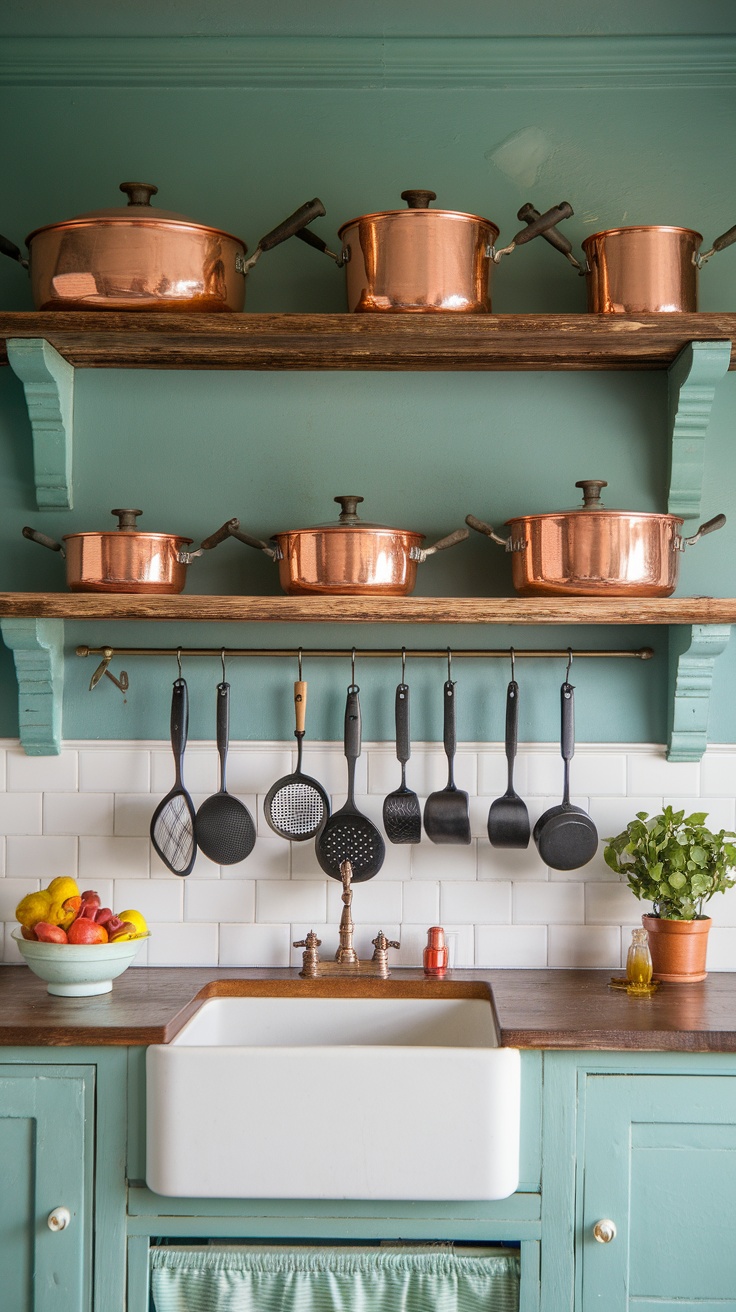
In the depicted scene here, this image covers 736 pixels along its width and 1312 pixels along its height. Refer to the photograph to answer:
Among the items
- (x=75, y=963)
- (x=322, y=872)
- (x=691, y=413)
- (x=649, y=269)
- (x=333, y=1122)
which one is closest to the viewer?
(x=333, y=1122)

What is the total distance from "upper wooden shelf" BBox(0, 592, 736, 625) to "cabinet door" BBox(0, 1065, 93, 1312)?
81cm

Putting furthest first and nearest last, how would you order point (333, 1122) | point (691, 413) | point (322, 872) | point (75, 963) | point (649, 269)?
1. point (322, 872)
2. point (691, 413)
3. point (649, 269)
4. point (75, 963)
5. point (333, 1122)

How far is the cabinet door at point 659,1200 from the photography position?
6.31 feet

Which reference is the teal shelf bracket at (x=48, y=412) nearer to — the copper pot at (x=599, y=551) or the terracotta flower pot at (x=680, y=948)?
the copper pot at (x=599, y=551)

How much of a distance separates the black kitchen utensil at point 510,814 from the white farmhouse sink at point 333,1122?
0.57 m

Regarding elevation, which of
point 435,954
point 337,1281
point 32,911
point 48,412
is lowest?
point 337,1281

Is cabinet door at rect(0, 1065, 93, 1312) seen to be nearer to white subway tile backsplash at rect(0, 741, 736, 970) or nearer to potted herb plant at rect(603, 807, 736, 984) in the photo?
white subway tile backsplash at rect(0, 741, 736, 970)

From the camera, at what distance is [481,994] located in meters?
2.31

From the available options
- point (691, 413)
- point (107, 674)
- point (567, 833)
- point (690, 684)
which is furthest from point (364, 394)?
point (567, 833)

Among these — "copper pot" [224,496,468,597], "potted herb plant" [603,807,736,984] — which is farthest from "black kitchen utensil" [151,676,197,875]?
"potted herb plant" [603,807,736,984]

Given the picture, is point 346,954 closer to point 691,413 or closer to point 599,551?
point 599,551

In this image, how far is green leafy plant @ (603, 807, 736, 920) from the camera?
2268mm

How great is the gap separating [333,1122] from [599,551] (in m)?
1.08

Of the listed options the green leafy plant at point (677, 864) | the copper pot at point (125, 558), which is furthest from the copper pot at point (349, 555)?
the green leafy plant at point (677, 864)
